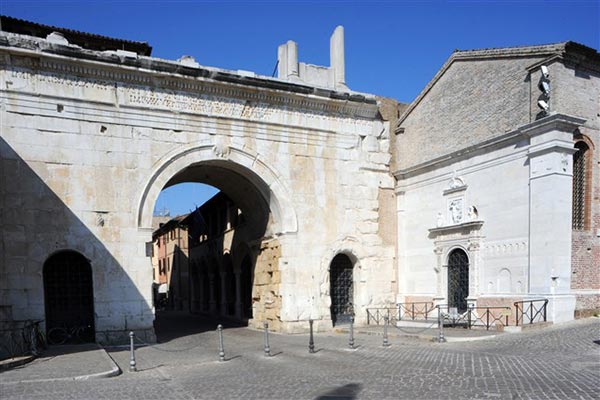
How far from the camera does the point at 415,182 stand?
17.2 m

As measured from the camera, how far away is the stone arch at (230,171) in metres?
13.9

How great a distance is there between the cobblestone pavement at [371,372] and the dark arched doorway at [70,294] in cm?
181

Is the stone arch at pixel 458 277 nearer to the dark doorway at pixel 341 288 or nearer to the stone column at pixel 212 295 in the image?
the dark doorway at pixel 341 288

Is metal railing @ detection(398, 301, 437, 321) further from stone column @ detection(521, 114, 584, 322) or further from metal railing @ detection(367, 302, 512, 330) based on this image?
stone column @ detection(521, 114, 584, 322)

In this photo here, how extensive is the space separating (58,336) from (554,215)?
1338 cm

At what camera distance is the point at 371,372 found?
870 centimetres

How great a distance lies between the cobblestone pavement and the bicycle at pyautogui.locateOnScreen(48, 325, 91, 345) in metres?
1.68

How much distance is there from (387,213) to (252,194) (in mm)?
4949

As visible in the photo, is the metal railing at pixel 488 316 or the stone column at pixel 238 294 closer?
the metal railing at pixel 488 316

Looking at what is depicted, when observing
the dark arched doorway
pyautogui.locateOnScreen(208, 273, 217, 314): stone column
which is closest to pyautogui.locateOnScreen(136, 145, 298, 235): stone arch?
the dark arched doorway

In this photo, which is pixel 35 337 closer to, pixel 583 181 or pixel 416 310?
pixel 416 310

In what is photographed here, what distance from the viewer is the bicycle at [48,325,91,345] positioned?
1282 cm

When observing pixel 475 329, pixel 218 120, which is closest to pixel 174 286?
pixel 218 120

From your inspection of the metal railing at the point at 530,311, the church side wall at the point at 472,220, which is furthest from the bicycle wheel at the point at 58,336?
the metal railing at the point at 530,311
